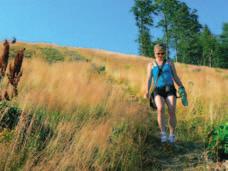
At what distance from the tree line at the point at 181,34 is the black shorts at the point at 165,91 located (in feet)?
188

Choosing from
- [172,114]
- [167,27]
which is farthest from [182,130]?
[167,27]

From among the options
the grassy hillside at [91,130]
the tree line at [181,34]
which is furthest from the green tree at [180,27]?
the grassy hillside at [91,130]

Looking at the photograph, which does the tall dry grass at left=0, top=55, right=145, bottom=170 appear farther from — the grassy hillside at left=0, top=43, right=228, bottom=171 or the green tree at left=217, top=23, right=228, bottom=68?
the green tree at left=217, top=23, right=228, bottom=68

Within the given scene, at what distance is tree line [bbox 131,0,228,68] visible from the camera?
64.9 m

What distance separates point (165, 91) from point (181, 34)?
6402 cm

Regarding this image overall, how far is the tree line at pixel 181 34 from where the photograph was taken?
64875mm

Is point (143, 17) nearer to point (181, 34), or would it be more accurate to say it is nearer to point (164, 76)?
A: point (181, 34)

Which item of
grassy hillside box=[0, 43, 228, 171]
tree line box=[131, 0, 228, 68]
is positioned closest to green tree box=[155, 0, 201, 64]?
tree line box=[131, 0, 228, 68]

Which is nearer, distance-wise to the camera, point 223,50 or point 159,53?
point 159,53

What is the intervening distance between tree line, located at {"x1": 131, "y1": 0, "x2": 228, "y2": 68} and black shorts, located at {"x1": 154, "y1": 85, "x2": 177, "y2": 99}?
5736 cm

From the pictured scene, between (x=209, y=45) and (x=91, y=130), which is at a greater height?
(x=209, y=45)

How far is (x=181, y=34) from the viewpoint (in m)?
69.8

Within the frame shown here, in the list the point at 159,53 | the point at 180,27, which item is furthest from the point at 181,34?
the point at 159,53

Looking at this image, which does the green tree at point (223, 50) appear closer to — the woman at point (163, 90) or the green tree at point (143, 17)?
the green tree at point (143, 17)
